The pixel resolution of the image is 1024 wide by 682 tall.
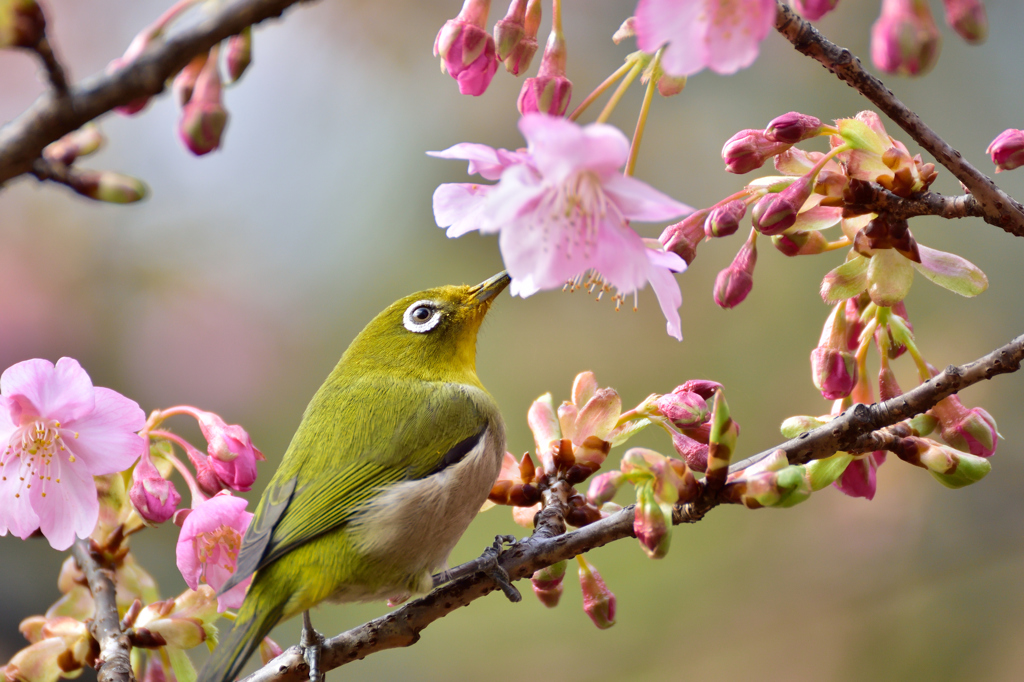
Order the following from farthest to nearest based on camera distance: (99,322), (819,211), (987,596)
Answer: (99,322)
(987,596)
(819,211)

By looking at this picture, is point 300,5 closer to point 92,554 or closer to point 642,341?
point 92,554

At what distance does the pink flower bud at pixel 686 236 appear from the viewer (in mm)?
1449

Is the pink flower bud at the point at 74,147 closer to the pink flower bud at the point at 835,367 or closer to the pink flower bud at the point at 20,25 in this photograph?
the pink flower bud at the point at 20,25

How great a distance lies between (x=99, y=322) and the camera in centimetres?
420

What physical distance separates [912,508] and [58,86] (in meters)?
3.52

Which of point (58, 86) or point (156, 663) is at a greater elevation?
point (58, 86)

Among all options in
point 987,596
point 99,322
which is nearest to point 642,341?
point 987,596

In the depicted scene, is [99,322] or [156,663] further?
[99,322]

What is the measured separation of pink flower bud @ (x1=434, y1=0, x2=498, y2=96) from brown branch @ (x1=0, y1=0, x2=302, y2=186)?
0.59m

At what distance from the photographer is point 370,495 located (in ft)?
7.14

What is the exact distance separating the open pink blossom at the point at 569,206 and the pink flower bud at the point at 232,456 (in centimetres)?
78

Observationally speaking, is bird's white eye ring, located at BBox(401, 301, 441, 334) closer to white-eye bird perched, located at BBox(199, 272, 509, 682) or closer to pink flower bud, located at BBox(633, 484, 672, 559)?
white-eye bird perched, located at BBox(199, 272, 509, 682)

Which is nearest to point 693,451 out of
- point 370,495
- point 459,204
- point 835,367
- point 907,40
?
point 835,367

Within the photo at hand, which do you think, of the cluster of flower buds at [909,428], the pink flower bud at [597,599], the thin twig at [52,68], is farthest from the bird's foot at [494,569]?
the thin twig at [52,68]
